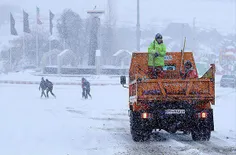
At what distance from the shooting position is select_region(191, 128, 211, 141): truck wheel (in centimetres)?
1076

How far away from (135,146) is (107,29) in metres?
87.8

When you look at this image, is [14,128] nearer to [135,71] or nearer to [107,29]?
[135,71]

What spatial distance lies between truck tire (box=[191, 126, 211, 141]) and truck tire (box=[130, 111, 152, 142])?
106 cm

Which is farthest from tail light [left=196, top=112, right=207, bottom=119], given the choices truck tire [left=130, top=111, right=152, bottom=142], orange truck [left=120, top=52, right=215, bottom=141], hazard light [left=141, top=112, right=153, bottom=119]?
truck tire [left=130, top=111, right=152, bottom=142]

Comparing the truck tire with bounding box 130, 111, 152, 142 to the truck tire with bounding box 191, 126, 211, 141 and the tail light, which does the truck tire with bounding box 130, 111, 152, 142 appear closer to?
the truck tire with bounding box 191, 126, 211, 141

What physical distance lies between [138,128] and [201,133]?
146 cm

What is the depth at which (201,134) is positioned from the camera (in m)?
10.8

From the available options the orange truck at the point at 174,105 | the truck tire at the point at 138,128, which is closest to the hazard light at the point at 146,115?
the orange truck at the point at 174,105

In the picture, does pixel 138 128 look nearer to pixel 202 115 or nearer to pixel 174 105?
pixel 174 105

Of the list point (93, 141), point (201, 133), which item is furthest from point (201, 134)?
point (93, 141)

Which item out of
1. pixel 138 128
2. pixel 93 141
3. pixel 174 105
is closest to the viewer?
pixel 174 105

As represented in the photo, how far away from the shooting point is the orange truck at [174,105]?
404 inches

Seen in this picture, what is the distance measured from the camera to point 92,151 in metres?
9.27

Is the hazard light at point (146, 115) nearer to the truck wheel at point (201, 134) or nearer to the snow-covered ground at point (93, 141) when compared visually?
the snow-covered ground at point (93, 141)
